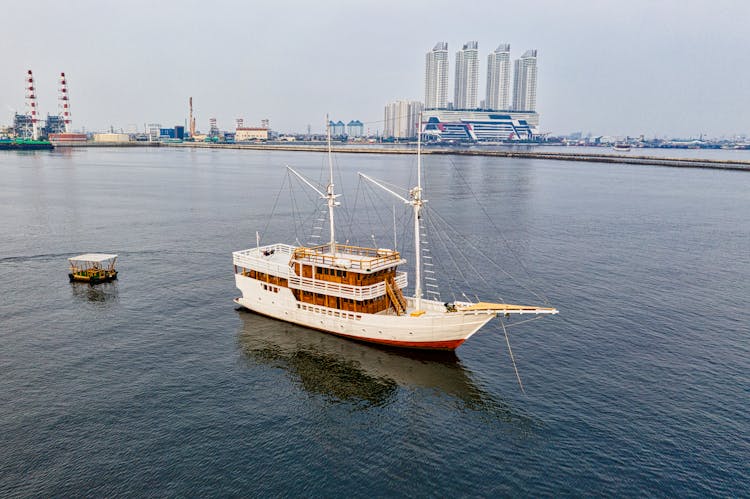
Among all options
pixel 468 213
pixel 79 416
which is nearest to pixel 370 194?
pixel 468 213

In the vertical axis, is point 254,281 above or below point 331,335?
above

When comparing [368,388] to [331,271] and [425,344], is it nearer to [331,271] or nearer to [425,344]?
[425,344]

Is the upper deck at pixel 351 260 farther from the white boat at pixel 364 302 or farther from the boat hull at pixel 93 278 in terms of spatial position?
the boat hull at pixel 93 278

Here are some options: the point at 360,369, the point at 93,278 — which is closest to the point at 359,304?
the point at 360,369

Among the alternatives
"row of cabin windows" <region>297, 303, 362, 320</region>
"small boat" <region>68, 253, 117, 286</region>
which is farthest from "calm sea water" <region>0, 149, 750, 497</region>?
"row of cabin windows" <region>297, 303, 362, 320</region>

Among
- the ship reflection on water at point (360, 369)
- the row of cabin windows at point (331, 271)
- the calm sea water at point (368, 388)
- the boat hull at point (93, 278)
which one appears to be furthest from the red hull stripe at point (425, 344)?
the boat hull at point (93, 278)

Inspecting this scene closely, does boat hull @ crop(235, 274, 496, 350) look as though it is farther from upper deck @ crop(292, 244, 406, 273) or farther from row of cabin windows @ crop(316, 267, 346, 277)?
upper deck @ crop(292, 244, 406, 273)

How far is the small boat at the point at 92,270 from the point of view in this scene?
57688 millimetres

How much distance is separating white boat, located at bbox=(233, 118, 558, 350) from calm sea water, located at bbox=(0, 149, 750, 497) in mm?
1682

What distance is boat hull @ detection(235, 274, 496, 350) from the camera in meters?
40.5

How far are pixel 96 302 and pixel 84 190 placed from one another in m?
94.3

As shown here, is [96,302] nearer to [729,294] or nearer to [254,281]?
[254,281]

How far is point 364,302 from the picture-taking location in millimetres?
43812

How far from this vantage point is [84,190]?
132 metres
